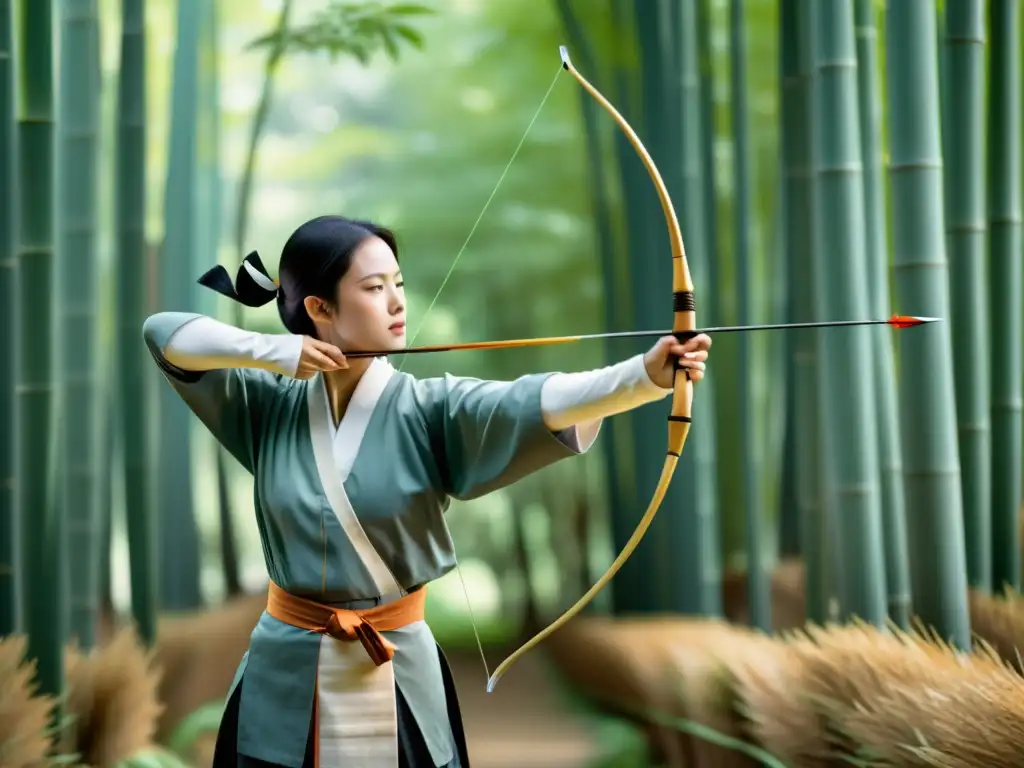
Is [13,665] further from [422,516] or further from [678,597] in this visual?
[678,597]

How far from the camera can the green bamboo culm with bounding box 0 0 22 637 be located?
101 inches

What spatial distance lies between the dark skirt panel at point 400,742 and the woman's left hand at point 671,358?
58 centimetres

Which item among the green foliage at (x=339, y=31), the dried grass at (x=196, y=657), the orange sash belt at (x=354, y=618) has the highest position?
the green foliage at (x=339, y=31)

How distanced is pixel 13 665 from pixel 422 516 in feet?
4.06

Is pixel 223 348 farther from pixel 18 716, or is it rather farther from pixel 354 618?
pixel 18 716

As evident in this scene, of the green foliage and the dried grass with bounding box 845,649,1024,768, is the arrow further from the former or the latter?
the green foliage

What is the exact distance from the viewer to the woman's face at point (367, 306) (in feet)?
5.41

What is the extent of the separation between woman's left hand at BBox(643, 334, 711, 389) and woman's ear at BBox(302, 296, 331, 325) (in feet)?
1.62

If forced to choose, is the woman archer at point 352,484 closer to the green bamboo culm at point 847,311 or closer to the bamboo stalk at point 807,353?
the green bamboo culm at point 847,311

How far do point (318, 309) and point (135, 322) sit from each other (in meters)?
2.00

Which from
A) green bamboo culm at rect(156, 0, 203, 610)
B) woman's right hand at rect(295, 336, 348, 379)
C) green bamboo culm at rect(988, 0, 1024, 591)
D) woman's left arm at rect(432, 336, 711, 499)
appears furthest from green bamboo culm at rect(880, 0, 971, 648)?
green bamboo culm at rect(156, 0, 203, 610)

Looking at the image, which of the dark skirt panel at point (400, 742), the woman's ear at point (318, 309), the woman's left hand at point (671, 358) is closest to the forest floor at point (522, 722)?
the dark skirt panel at point (400, 742)

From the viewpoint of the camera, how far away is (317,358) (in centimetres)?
158

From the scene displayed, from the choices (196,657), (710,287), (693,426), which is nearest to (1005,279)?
(693,426)
